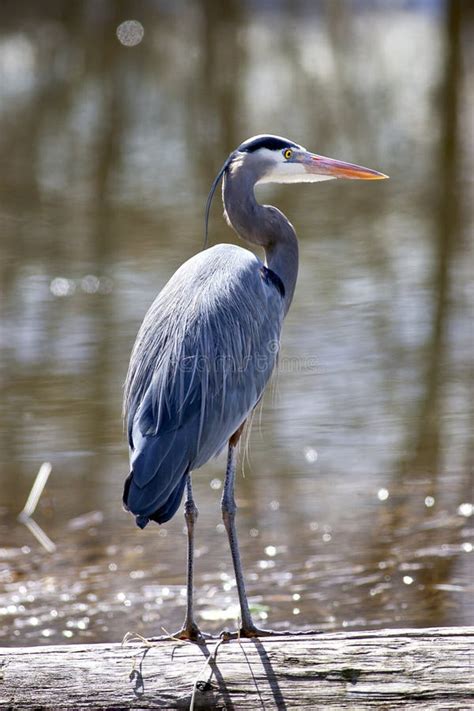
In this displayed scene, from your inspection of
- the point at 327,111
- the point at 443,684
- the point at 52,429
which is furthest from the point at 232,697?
the point at 327,111

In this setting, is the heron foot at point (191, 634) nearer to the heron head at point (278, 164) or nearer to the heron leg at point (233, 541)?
the heron leg at point (233, 541)

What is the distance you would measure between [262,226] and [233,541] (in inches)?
42.0

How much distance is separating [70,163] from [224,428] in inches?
427

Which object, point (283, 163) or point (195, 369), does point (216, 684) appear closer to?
point (195, 369)

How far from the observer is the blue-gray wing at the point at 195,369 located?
10.4ft

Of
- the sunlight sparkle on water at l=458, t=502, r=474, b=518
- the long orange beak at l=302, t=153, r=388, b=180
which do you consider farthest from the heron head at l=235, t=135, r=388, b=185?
the sunlight sparkle on water at l=458, t=502, r=474, b=518

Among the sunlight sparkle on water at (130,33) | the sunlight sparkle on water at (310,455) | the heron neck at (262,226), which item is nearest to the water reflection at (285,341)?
the sunlight sparkle on water at (310,455)

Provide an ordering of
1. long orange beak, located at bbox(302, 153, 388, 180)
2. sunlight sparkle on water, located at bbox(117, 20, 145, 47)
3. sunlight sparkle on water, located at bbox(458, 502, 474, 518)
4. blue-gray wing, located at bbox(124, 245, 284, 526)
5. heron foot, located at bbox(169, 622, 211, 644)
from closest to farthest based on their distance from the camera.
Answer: blue-gray wing, located at bbox(124, 245, 284, 526) < heron foot, located at bbox(169, 622, 211, 644) < long orange beak, located at bbox(302, 153, 388, 180) < sunlight sparkle on water, located at bbox(458, 502, 474, 518) < sunlight sparkle on water, located at bbox(117, 20, 145, 47)

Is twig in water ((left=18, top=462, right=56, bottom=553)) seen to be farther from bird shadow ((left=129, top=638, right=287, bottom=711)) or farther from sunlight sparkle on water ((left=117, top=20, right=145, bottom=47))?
sunlight sparkle on water ((left=117, top=20, right=145, bottom=47))

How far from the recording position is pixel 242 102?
1622cm

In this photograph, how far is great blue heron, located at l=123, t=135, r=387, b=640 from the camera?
3.23 metres

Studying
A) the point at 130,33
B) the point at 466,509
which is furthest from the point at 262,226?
the point at 130,33

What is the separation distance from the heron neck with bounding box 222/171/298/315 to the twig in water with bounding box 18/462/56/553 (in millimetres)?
1782

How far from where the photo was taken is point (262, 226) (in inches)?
158
